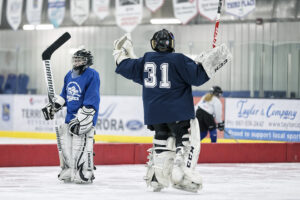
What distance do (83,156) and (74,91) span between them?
1.79 ft

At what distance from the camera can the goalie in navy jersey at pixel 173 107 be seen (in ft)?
16.5

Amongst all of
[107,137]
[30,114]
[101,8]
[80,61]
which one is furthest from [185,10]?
[80,61]

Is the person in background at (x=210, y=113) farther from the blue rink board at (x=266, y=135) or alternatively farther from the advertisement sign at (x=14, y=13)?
the advertisement sign at (x=14, y=13)

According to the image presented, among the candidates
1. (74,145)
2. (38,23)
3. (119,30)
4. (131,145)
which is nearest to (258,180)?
(74,145)

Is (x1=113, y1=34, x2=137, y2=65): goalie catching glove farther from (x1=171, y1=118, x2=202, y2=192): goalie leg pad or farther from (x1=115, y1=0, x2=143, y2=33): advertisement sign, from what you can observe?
(x1=115, y1=0, x2=143, y2=33): advertisement sign

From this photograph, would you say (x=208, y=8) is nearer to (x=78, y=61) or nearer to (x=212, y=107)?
(x=212, y=107)

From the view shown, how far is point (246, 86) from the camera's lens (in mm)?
13336

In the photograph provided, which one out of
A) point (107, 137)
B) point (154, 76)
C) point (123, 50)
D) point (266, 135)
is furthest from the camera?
point (107, 137)

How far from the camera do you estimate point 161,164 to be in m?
5.11

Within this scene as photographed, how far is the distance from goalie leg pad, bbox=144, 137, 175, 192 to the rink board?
2.56 meters

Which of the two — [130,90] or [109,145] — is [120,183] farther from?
[130,90]

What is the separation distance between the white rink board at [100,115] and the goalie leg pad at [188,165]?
7.40m

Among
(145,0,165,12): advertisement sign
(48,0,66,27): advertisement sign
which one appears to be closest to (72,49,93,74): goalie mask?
(145,0,165,12): advertisement sign

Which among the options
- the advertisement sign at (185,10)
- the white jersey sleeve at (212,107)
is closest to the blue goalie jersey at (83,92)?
the white jersey sleeve at (212,107)
